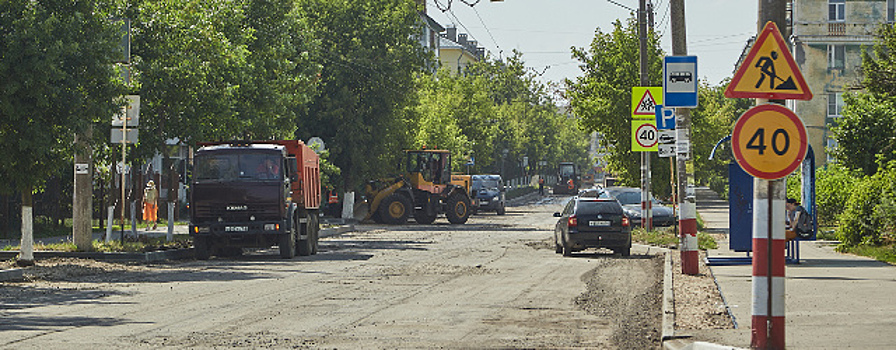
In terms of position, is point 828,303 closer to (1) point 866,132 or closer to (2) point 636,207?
(1) point 866,132

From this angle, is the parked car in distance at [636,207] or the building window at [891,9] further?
the building window at [891,9]

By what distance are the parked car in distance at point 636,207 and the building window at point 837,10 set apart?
30285 mm

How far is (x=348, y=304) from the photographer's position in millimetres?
15336

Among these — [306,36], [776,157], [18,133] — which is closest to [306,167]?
[18,133]

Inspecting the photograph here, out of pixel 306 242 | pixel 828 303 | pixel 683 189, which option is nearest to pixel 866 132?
pixel 683 189

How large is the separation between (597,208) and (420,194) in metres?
23.4

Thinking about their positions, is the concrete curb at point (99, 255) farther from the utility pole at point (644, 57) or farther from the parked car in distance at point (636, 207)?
the parked car in distance at point (636, 207)

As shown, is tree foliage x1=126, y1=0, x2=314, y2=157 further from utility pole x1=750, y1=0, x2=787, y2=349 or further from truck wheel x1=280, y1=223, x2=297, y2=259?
utility pole x1=750, y1=0, x2=787, y2=349

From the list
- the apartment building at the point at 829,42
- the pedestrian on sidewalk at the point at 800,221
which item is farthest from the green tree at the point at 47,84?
the apartment building at the point at 829,42

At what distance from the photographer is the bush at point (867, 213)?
962 inches

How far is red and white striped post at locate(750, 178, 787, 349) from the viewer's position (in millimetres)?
9852

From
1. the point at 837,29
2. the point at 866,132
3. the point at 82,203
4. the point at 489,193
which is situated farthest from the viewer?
the point at 837,29

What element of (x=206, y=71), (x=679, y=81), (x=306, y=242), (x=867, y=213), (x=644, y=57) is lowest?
(x=306, y=242)

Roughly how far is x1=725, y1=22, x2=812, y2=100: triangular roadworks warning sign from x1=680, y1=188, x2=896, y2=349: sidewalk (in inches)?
84.4
